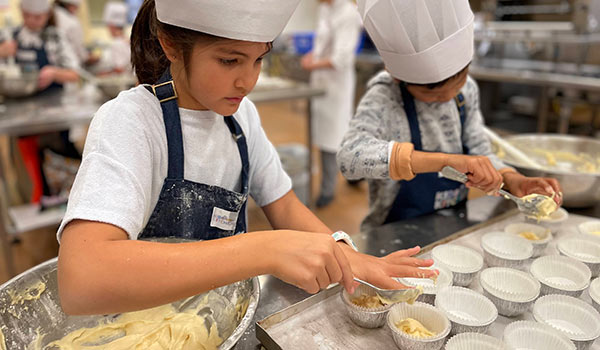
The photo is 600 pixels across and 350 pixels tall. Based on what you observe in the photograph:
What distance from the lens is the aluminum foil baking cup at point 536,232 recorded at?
99 cm

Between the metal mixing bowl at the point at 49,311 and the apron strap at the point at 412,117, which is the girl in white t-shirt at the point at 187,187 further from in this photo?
the apron strap at the point at 412,117

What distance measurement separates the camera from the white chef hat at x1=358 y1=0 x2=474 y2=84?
3.16ft

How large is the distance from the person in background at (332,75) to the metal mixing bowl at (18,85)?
181cm

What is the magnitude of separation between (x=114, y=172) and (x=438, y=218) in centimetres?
92

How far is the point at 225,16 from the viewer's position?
627 millimetres

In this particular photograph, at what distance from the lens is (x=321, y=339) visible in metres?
0.72

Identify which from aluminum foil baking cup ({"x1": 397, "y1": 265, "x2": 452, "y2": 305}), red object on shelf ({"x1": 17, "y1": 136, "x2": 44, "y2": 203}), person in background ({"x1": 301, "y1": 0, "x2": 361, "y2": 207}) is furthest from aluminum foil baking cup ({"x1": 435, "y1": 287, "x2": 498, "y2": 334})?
red object on shelf ({"x1": 17, "y1": 136, "x2": 44, "y2": 203})

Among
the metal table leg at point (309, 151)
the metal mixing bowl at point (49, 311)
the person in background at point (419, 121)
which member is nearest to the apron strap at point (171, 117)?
the metal mixing bowl at point (49, 311)

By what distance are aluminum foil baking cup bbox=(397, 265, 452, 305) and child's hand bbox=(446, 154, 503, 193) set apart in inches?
9.4

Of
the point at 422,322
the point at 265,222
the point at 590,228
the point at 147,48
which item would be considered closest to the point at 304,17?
the point at 265,222

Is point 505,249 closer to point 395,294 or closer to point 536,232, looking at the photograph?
point 536,232

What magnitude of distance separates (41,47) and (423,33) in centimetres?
309

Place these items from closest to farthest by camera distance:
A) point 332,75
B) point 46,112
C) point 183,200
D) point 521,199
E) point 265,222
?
point 183,200, point 521,199, point 46,112, point 265,222, point 332,75

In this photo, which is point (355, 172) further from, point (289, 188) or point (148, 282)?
point (148, 282)
